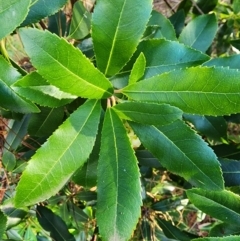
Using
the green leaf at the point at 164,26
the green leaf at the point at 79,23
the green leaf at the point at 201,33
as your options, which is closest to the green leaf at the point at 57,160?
the green leaf at the point at 79,23

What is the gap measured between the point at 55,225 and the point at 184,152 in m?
0.59

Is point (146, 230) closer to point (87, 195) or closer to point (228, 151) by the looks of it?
point (87, 195)

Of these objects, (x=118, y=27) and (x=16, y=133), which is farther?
(x=16, y=133)

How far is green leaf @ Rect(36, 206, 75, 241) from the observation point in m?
1.23

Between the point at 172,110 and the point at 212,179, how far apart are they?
17 cm

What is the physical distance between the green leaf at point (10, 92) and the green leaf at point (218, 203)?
0.43 m

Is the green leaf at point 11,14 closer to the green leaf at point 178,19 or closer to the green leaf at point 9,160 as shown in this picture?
the green leaf at point 9,160

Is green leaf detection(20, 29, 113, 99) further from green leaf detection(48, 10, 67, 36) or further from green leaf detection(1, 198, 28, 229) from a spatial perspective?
green leaf detection(1, 198, 28, 229)

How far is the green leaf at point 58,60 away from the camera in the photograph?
0.67 m

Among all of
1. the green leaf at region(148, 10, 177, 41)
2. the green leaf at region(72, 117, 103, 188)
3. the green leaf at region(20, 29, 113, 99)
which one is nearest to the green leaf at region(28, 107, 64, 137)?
the green leaf at region(72, 117, 103, 188)

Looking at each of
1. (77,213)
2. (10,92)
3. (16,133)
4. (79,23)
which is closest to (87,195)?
(77,213)

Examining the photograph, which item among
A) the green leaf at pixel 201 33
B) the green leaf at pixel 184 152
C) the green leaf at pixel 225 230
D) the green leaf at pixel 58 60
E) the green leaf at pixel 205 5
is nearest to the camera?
Answer: the green leaf at pixel 58 60

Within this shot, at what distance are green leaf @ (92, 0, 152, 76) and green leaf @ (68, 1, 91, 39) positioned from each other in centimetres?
22

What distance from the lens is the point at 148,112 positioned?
2.36 ft
